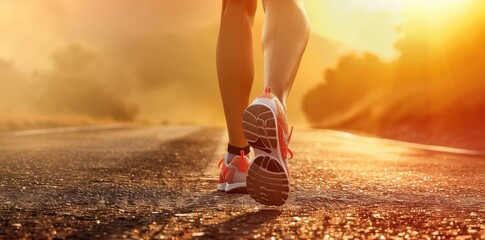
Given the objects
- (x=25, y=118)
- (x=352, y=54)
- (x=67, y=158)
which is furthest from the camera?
(x=352, y=54)

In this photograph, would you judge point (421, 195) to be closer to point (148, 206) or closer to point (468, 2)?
point (148, 206)

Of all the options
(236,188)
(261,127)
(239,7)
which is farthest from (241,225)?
(239,7)

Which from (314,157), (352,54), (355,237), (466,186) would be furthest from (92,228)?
(352,54)

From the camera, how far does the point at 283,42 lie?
3.42m

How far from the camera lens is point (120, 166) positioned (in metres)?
5.82

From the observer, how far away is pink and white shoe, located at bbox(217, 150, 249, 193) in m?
3.76

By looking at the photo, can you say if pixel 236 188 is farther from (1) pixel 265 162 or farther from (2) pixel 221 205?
(1) pixel 265 162

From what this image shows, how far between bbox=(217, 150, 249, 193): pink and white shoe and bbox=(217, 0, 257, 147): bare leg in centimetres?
8

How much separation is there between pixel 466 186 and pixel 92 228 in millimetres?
2553

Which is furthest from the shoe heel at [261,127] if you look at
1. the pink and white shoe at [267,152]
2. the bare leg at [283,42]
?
the bare leg at [283,42]

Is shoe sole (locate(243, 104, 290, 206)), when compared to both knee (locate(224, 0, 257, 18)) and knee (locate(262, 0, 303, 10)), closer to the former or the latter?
knee (locate(262, 0, 303, 10))

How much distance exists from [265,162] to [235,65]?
81 centimetres

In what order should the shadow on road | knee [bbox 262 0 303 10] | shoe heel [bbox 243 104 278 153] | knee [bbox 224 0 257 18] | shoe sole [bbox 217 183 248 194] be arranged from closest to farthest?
the shadow on road < shoe heel [bbox 243 104 278 153] < knee [bbox 262 0 303 10] < shoe sole [bbox 217 183 248 194] < knee [bbox 224 0 257 18]

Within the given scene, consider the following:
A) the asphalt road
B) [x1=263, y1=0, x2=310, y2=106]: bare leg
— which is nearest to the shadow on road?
the asphalt road
